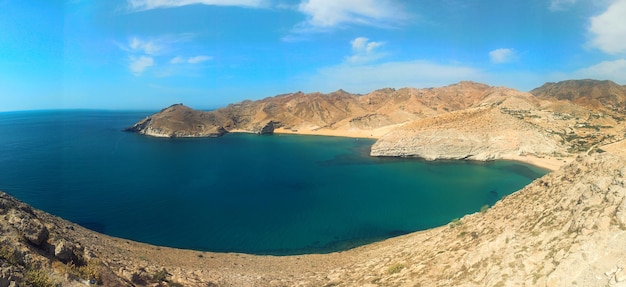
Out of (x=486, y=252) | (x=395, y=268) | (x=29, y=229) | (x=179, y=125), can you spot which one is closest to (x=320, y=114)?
(x=179, y=125)

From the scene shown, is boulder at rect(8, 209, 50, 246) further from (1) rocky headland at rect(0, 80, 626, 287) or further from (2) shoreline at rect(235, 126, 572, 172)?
(2) shoreline at rect(235, 126, 572, 172)

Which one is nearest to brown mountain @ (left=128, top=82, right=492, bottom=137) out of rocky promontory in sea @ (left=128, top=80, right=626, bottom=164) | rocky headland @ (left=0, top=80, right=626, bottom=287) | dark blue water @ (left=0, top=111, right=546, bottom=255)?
rocky promontory in sea @ (left=128, top=80, right=626, bottom=164)

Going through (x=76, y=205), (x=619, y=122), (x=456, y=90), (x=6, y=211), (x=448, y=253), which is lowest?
(x=76, y=205)

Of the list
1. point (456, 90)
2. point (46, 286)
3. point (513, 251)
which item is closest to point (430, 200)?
point (513, 251)

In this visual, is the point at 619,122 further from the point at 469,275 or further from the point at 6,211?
the point at 6,211

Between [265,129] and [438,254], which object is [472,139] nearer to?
[438,254]

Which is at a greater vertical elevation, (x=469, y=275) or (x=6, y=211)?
(x=6, y=211)
